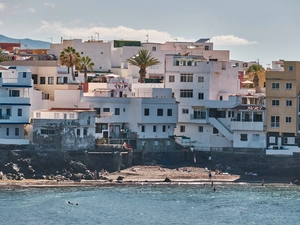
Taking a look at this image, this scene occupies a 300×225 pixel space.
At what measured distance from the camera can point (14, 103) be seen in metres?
103

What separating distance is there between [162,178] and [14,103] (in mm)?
15530

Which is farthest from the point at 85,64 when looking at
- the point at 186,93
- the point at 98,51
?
the point at 186,93

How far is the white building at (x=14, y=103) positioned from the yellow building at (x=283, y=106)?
23636 mm

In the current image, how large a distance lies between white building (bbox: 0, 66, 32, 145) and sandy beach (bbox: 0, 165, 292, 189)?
7446mm

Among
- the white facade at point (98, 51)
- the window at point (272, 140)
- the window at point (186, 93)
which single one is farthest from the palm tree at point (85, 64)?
the window at point (272, 140)

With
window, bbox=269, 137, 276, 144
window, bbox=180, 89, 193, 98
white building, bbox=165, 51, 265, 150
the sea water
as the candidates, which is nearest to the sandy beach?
the sea water

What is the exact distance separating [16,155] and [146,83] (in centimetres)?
Answer: 2215

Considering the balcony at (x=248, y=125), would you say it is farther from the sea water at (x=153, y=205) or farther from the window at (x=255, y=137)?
the sea water at (x=153, y=205)

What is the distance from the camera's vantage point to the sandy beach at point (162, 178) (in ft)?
321

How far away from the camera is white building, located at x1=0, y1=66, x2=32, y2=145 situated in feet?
338

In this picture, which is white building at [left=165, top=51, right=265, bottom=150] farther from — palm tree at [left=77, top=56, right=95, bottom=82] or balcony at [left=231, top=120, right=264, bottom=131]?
palm tree at [left=77, top=56, right=95, bottom=82]

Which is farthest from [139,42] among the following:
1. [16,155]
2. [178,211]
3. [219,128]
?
[178,211]

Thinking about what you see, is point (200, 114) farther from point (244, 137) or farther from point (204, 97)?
point (244, 137)

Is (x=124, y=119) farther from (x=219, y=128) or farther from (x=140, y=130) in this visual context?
(x=219, y=128)
